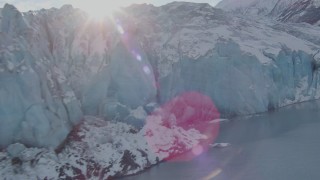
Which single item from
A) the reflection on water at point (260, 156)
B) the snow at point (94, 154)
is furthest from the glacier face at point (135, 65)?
the reflection on water at point (260, 156)

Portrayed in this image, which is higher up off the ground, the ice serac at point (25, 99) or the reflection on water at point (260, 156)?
the ice serac at point (25, 99)

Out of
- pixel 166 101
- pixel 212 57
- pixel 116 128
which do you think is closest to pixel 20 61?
pixel 116 128

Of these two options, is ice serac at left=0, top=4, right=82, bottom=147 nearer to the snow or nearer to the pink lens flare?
the snow

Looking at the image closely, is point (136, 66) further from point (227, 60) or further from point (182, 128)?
point (227, 60)

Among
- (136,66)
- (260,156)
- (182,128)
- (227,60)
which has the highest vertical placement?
(136,66)

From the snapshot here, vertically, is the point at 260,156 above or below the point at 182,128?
above

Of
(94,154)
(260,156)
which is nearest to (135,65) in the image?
(94,154)

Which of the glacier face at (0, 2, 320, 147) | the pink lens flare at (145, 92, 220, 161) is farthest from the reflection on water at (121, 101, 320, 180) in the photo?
the glacier face at (0, 2, 320, 147)

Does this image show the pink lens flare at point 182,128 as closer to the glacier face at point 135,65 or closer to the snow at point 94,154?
the snow at point 94,154
